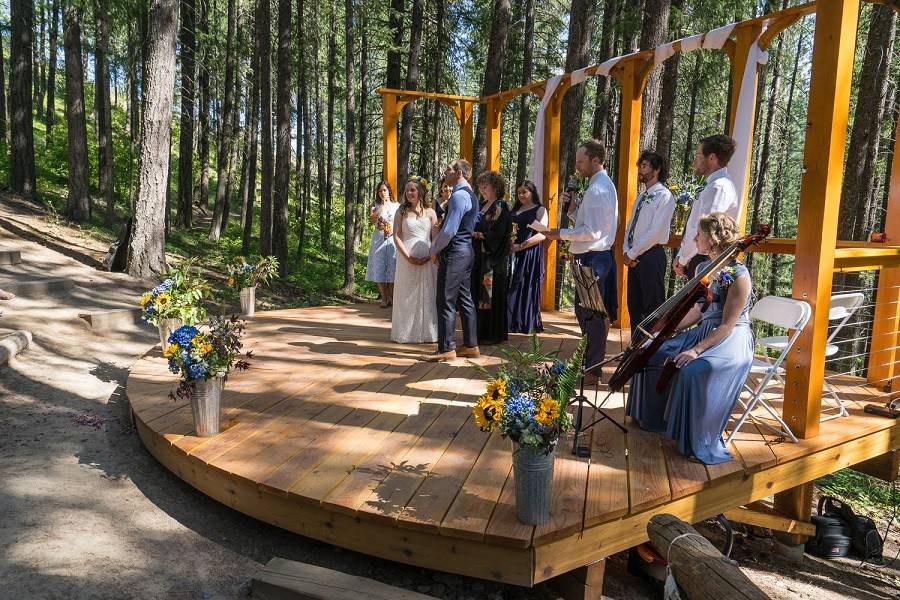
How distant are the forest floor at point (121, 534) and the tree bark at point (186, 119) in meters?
11.5

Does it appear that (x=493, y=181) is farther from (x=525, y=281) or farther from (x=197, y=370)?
(x=197, y=370)

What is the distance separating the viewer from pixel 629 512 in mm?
3139

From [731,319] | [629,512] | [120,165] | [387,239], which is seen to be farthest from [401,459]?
[120,165]

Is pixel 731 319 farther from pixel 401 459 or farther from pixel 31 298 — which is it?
pixel 31 298

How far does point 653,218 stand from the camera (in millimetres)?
4953

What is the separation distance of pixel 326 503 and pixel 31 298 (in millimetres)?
6961

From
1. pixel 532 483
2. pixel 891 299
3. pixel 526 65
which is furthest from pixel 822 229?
pixel 526 65

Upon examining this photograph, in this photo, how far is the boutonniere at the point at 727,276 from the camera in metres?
3.62

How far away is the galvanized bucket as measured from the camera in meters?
3.87

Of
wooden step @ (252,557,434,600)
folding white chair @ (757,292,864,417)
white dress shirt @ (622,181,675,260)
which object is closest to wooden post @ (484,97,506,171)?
white dress shirt @ (622,181,675,260)

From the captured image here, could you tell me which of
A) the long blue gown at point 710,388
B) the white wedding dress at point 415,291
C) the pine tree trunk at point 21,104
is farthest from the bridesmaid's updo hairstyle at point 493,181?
the pine tree trunk at point 21,104

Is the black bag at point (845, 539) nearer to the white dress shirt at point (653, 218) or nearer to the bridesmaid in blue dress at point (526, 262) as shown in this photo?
the white dress shirt at point (653, 218)

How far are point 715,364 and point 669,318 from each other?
36 centimetres

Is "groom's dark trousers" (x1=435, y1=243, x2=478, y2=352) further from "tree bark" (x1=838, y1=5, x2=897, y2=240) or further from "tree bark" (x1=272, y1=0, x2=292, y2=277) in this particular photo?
"tree bark" (x1=272, y1=0, x2=292, y2=277)
